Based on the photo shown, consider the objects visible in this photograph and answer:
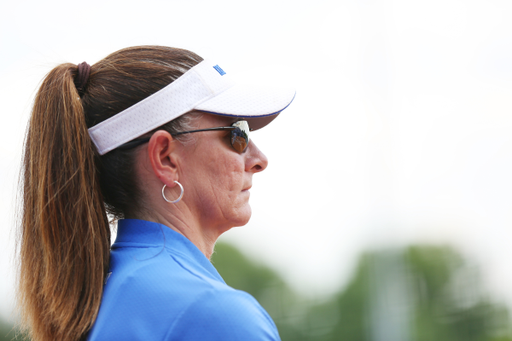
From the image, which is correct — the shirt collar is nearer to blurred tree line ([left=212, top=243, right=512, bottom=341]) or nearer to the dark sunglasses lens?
the dark sunglasses lens

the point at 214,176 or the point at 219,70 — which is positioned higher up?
the point at 219,70

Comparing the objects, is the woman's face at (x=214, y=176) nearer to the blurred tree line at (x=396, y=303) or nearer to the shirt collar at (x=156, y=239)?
the shirt collar at (x=156, y=239)

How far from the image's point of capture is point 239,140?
4.85ft

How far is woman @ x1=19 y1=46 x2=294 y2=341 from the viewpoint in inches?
49.1

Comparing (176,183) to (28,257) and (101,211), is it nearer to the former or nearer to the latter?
(101,211)

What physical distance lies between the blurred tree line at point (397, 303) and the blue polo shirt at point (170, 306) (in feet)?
18.4

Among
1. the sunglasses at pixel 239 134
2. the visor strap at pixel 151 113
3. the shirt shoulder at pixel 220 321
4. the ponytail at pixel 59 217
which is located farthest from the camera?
the sunglasses at pixel 239 134

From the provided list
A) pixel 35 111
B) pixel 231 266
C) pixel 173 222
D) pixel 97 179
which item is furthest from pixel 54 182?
pixel 231 266

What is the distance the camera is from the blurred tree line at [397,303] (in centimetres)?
692

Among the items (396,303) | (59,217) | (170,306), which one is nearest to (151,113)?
(59,217)

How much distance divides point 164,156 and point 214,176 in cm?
15

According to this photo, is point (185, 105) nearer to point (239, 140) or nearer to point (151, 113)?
point (151, 113)

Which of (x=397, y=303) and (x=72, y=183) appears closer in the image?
(x=72, y=183)

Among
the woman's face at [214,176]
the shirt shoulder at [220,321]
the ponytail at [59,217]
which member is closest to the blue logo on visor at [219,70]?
the woman's face at [214,176]
